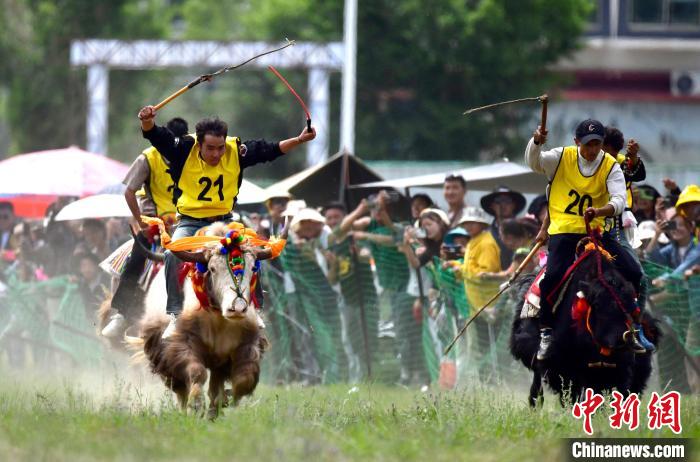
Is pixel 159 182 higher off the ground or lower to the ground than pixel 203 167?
lower

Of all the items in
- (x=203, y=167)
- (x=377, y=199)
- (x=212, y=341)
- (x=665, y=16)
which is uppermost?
(x=665, y=16)

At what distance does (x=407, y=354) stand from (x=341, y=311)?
38.4 inches

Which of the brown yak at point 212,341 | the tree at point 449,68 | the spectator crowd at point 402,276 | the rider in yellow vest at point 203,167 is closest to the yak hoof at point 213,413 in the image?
the brown yak at point 212,341

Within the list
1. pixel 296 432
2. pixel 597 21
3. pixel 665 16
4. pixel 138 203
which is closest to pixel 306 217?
pixel 138 203

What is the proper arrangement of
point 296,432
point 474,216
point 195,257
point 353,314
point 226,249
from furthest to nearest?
point 353,314 → point 474,216 → point 195,257 → point 226,249 → point 296,432

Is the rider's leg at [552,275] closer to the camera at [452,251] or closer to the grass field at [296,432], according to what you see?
the grass field at [296,432]

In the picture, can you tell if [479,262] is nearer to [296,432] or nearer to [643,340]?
[643,340]

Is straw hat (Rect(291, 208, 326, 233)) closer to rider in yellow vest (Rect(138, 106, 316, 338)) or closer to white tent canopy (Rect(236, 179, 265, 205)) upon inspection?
white tent canopy (Rect(236, 179, 265, 205))

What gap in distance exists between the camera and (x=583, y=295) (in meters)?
11.9

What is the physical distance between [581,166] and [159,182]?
3.63 meters

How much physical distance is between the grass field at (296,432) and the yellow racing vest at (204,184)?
1.58 meters

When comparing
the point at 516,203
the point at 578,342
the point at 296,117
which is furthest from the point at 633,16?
the point at 578,342

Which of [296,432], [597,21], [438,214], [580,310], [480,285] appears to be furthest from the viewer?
[597,21]

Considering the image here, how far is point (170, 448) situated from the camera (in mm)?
8633
